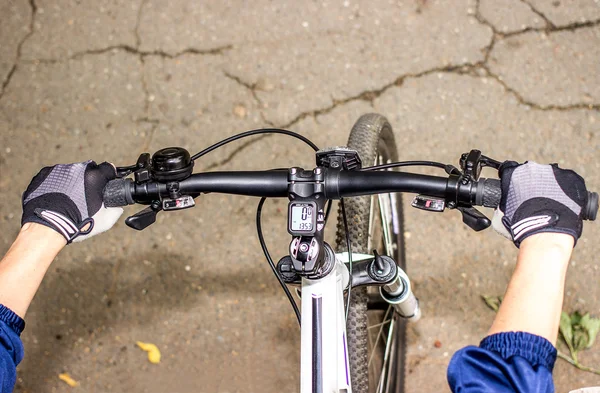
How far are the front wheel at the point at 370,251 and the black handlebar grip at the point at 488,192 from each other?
0.48 meters

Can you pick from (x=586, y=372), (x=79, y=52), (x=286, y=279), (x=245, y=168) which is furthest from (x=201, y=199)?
(x=586, y=372)

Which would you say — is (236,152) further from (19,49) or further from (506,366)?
(506,366)

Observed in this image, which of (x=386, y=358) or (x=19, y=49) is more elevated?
(x=19, y=49)

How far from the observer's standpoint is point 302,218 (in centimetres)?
111

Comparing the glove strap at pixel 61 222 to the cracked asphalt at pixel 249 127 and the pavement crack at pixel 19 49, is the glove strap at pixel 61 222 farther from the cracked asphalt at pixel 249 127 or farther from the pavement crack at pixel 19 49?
the pavement crack at pixel 19 49

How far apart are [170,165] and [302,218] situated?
301 mm

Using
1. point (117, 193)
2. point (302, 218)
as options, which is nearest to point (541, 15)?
point (302, 218)

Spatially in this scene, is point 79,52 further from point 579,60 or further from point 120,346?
point 579,60

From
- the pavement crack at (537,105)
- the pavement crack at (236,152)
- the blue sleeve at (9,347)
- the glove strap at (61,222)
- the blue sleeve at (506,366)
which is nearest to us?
the blue sleeve at (506,366)

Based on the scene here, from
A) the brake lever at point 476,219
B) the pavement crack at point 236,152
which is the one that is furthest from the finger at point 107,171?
the pavement crack at point 236,152

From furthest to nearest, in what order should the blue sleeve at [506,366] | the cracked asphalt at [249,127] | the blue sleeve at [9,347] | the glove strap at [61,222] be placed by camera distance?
1. the cracked asphalt at [249,127]
2. the glove strap at [61,222]
3. the blue sleeve at [9,347]
4. the blue sleeve at [506,366]

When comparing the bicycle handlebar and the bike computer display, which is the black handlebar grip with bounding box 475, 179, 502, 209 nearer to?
the bicycle handlebar

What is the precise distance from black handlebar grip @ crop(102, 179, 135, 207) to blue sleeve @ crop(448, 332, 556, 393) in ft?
2.47

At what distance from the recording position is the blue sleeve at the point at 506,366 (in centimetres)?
97
